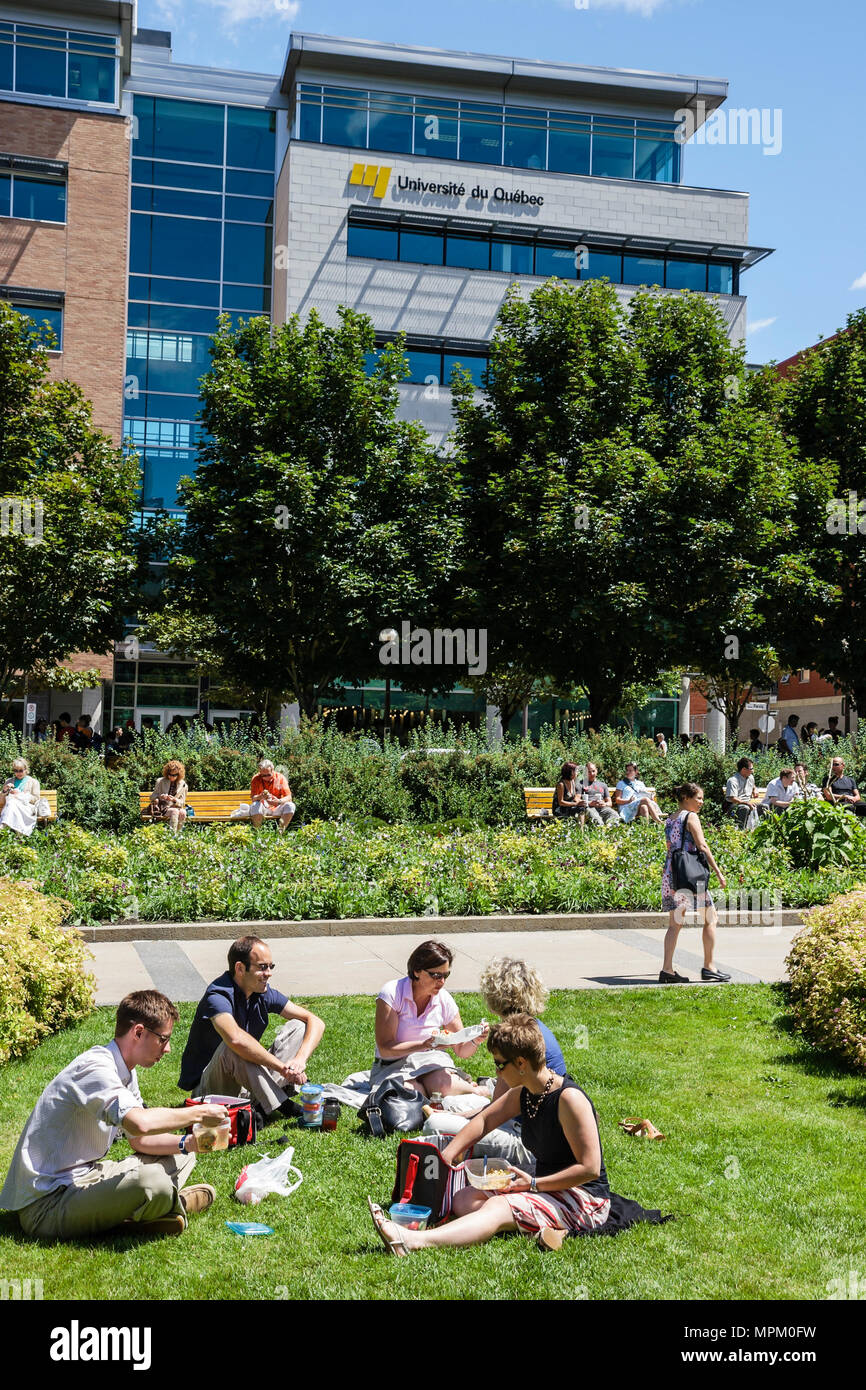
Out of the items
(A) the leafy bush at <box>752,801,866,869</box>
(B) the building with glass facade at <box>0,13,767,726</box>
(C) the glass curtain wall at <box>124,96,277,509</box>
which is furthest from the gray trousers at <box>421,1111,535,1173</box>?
(C) the glass curtain wall at <box>124,96,277,509</box>

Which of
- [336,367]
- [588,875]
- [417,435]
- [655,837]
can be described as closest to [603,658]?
[417,435]

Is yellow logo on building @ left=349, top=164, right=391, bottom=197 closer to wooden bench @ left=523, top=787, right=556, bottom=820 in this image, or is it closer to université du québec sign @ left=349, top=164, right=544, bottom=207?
université du québec sign @ left=349, top=164, right=544, bottom=207

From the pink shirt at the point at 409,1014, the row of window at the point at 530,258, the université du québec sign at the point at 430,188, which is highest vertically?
the université du québec sign at the point at 430,188

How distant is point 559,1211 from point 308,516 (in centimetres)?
2261

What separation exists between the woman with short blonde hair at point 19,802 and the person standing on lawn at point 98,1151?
982cm

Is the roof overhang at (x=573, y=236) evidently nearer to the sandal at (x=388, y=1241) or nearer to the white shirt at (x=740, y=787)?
the white shirt at (x=740, y=787)

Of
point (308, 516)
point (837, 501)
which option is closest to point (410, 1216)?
point (308, 516)

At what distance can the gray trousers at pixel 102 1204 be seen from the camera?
459 cm

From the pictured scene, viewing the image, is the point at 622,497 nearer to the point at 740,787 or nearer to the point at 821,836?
the point at 740,787

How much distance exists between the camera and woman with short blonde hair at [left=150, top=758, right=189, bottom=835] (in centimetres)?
1666

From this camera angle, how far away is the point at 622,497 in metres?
26.3

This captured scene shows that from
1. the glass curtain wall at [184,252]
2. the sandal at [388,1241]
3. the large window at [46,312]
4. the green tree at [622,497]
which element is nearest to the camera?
the sandal at [388,1241]

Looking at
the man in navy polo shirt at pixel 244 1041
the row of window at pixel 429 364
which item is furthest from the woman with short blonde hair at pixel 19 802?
the row of window at pixel 429 364

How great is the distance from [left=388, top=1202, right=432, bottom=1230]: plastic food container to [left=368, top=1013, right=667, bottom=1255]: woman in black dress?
91 millimetres
